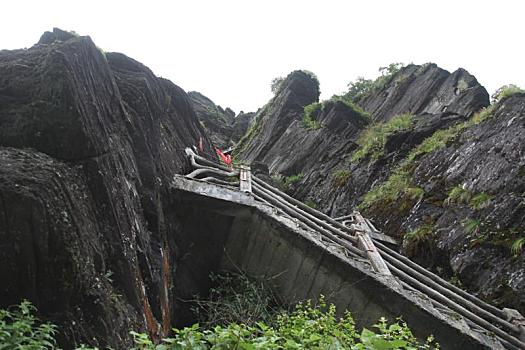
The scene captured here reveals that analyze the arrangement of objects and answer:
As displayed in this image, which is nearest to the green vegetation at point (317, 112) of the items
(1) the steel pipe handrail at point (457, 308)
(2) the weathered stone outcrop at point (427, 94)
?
(2) the weathered stone outcrop at point (427, 94)

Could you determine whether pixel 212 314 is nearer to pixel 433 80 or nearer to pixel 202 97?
pixel 433 80

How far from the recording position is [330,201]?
14789mm

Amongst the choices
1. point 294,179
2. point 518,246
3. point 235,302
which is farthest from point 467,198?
point 294,179

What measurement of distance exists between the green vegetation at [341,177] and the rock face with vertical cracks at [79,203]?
897 cm

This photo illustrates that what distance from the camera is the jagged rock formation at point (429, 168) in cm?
806

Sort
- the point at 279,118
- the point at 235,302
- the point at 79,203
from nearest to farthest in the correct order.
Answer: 1. the point at 79,203
2. the point at 235,302
3. the point at 279,118

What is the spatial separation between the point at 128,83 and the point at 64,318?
191 inches

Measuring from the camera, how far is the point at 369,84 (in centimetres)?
2541

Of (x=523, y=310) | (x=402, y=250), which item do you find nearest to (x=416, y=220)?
(x=402, y=250)

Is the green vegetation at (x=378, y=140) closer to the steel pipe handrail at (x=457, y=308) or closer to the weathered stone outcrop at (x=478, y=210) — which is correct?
the weathered stone outcrop at (x=478, y=210)

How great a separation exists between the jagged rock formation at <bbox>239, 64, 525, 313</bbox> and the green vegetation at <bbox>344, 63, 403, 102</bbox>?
345mm

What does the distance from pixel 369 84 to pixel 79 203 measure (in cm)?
2320

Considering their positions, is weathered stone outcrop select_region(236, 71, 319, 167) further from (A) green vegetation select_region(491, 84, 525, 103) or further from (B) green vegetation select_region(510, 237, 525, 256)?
(B) green vegetation select_region(510, 237, 525, 256)

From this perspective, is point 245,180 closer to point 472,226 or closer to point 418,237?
point 418,237
